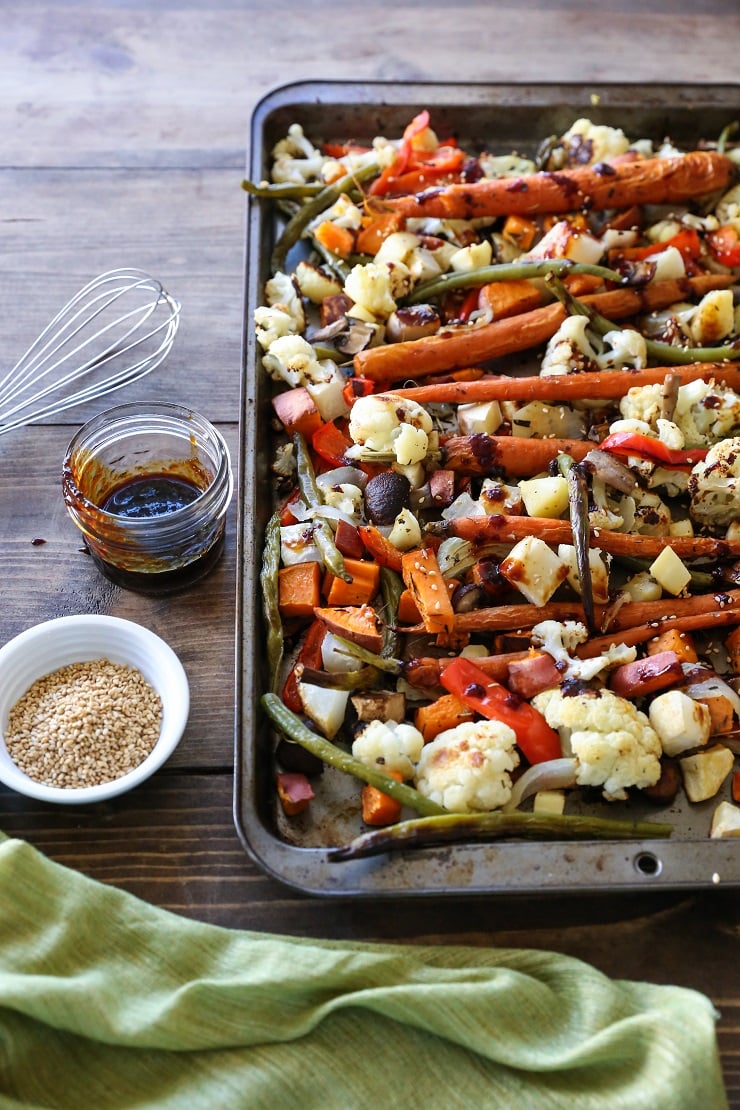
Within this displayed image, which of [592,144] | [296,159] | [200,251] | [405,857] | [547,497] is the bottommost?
[405,857]

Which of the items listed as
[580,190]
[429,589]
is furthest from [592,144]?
[429,589]

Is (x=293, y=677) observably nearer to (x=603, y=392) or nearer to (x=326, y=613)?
(x=326, y=613)

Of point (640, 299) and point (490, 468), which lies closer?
point (490, 468)

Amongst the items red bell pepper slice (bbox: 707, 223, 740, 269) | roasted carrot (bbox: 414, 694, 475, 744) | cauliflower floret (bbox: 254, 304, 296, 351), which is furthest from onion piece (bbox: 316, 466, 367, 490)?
red bell pepper slice (bbox: 707, 223, 740, 269)

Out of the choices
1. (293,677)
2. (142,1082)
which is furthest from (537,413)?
(142,1082)

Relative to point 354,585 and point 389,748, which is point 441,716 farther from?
point 354,585

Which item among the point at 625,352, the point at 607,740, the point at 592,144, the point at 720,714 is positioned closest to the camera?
the point at 607,740

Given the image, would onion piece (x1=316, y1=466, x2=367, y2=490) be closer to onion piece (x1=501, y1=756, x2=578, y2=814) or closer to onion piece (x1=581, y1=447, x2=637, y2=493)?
onion piece (x1=581, y1=447, x2=637, y2=493)
